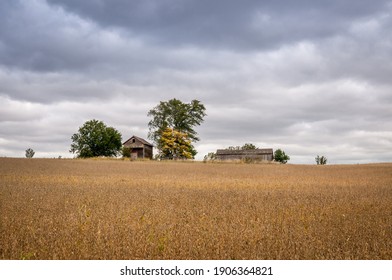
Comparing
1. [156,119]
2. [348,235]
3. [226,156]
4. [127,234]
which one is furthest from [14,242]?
[226,156]

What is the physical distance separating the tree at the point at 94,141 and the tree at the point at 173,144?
18484mm

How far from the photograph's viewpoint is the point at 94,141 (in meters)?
73.5

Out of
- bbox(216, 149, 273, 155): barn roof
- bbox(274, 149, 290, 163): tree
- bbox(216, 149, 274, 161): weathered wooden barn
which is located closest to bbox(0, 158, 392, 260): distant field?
bbox(216, 149, 274, 161): weathered wooden barn

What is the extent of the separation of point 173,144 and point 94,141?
22078mm

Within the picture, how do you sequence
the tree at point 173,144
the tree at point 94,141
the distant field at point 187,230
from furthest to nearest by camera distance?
1. the tree at point 94,141
2. the tree at point 173,144
3. the distant field at point 187,230

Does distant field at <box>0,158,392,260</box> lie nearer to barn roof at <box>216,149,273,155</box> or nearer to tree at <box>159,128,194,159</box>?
tree at <box>159,128,194,159</box>

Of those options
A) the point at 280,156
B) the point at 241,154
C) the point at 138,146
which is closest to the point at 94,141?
the point at 138,146

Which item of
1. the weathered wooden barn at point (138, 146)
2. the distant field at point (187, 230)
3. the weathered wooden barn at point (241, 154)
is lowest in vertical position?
the distant field at point (187, 230)

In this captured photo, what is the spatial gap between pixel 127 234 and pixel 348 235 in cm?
422

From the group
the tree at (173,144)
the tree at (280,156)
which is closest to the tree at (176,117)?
the tree at (173,144)

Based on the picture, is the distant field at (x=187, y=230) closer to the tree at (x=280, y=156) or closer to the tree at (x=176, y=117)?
the tree at (x=176, y=117)

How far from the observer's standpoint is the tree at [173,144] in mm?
59525

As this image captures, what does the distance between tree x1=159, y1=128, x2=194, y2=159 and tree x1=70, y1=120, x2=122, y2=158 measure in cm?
1848

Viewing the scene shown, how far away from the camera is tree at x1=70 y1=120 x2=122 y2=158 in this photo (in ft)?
240
